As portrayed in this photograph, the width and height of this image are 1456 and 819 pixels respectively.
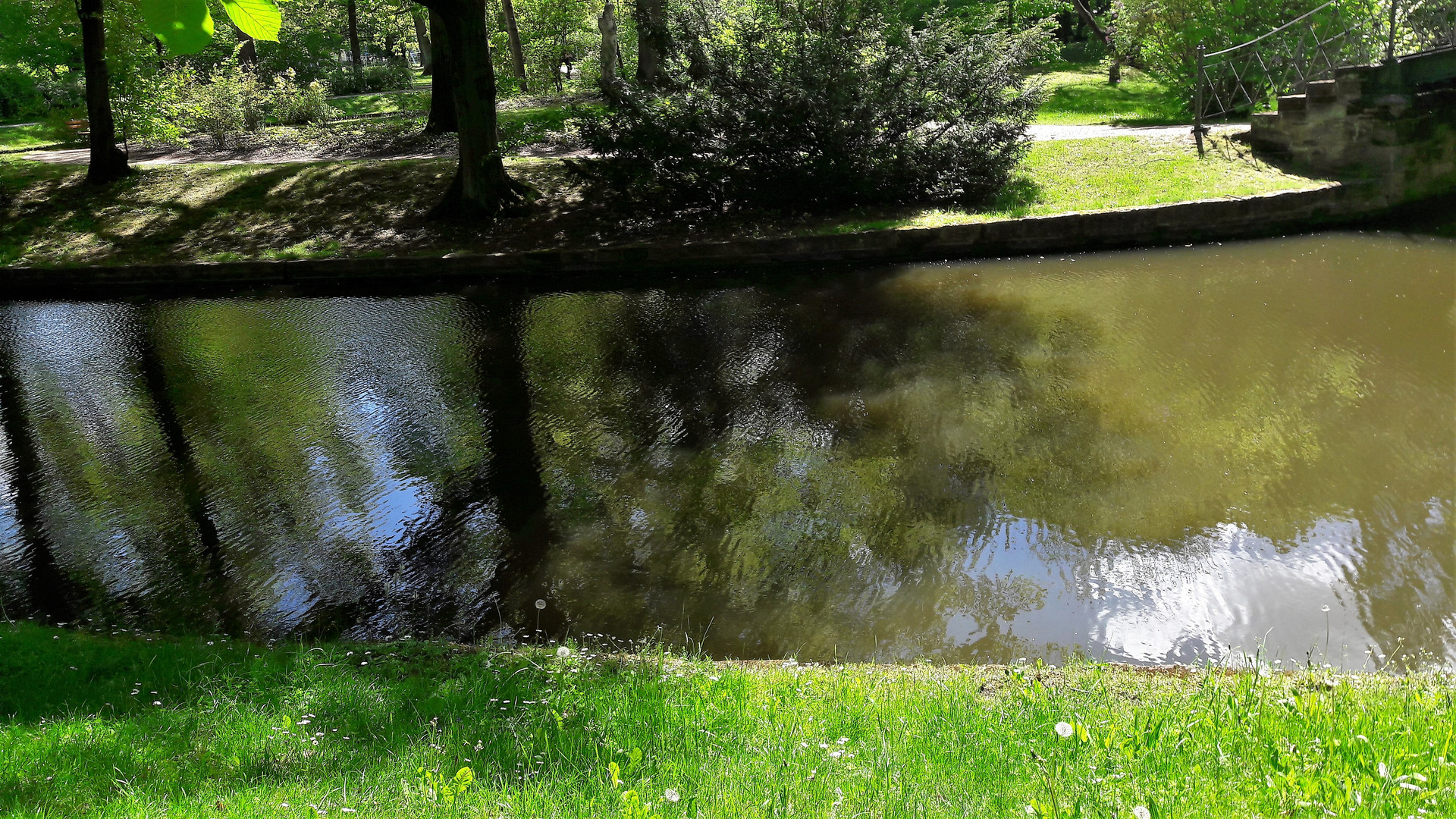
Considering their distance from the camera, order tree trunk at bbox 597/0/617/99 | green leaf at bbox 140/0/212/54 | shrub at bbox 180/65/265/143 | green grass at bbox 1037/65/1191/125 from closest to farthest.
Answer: green leaf at bbox 140/0/212/54 → green grass at bbox 1037/65/1191/125 → shrub at bbox 180/65/265/143 → tree trunk at bbox 597/0/617/99

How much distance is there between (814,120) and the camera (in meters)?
14.6

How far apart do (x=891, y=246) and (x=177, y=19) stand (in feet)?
39.6

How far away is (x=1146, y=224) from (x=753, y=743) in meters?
12.0

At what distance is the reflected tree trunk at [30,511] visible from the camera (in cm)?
609

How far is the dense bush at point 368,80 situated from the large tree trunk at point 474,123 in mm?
24068

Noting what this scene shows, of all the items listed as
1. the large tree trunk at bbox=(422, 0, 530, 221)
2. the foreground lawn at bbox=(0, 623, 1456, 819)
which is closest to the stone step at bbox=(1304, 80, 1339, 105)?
the large tree trunk at bbox=(422, 0, 530, 221)

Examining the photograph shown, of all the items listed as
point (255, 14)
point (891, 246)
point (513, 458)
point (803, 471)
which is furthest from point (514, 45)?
point (255, 14)

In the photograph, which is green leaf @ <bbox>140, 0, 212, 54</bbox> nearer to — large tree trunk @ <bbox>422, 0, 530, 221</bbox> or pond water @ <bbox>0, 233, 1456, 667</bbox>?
pond water @ <bbox>0, 233, 1456, 667</bbox>

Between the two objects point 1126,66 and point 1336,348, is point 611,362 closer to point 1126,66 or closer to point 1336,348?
point 1336,348

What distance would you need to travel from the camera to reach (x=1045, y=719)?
362cm

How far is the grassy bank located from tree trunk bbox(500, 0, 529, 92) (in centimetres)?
1153

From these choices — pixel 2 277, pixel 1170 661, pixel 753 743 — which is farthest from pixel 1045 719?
pixel 2 277

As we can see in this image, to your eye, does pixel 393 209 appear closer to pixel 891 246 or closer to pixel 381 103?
pixel 891 246

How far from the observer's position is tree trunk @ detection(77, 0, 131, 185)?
59.1ft
